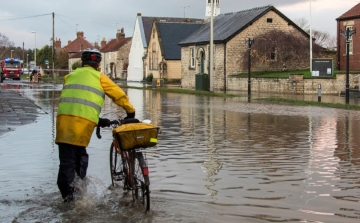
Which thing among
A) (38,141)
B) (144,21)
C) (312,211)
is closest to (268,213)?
(312,211)

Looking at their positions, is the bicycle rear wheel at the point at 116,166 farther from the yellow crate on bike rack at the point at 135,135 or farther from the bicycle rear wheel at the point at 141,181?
the yellow crate on bike rack at the point at 135,135

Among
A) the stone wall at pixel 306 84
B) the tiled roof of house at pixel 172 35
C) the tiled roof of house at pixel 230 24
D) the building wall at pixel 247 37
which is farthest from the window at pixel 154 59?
the stone wall at pixel 306 84

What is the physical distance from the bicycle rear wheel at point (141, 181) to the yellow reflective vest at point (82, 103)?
63cm

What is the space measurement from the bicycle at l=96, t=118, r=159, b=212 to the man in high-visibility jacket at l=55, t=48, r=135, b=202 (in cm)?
32

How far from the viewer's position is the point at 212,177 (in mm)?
9703

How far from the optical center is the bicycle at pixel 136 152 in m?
7.18

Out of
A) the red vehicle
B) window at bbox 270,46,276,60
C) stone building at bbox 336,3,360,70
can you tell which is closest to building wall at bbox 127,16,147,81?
the red vehicle

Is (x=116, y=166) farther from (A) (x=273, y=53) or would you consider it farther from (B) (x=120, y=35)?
(B) (x=120, y=35)

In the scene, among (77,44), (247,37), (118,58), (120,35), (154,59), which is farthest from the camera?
(77,44)

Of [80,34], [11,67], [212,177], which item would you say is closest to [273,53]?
[11,67]

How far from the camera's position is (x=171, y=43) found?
69500 millimetres

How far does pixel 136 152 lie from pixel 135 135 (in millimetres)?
320

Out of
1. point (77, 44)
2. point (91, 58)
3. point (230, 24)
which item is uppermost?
point (77, 44)

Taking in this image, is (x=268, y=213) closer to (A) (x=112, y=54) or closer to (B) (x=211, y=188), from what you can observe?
(B) (x=211, y=188)
